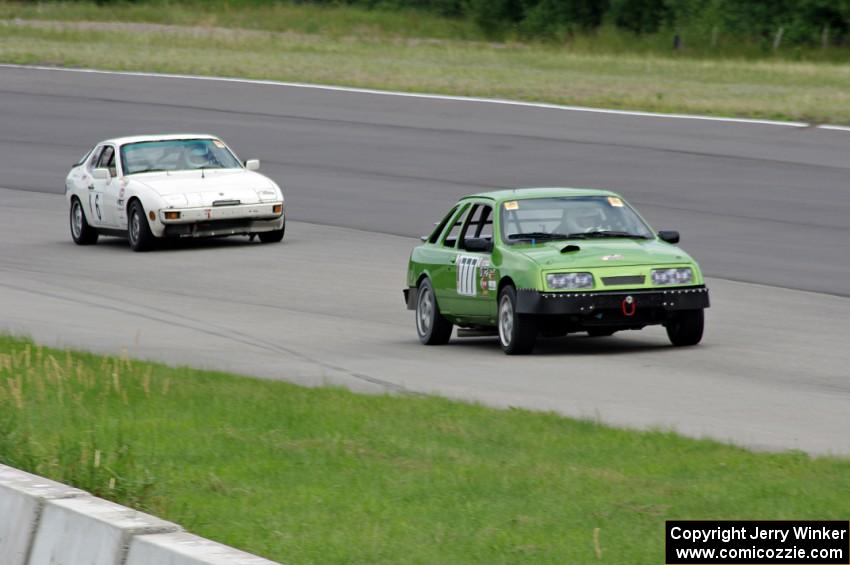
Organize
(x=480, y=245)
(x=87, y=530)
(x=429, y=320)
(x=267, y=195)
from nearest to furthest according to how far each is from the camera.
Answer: (x=87, y=530)
(x=480, y=245)
(x=429, y=320)
(x=267, y=195)

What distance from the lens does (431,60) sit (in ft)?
167

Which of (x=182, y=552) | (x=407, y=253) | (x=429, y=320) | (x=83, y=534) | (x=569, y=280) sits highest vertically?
(x=182, y=552)

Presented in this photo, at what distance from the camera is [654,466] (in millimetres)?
8945

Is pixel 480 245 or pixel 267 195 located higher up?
pixel 480 245

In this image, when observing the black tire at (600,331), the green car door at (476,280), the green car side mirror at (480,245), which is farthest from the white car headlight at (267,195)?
the black tire at (600,331)

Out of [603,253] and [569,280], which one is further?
[603,253]

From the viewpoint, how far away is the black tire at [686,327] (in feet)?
48.0

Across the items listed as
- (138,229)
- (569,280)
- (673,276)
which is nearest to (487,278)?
(569,280)

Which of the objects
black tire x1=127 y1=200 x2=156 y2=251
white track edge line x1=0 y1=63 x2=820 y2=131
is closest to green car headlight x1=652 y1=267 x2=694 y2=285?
black tire x1=127 y1=200 x2=156 y2=251

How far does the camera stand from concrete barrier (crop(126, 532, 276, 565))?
232 inches

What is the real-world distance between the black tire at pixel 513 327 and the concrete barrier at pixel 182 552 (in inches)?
325

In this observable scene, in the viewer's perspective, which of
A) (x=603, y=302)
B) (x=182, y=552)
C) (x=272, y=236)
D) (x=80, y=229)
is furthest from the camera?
(x=80, y=229)

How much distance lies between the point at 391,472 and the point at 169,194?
15.0 m

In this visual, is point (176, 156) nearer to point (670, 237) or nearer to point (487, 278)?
point (487, 278)
